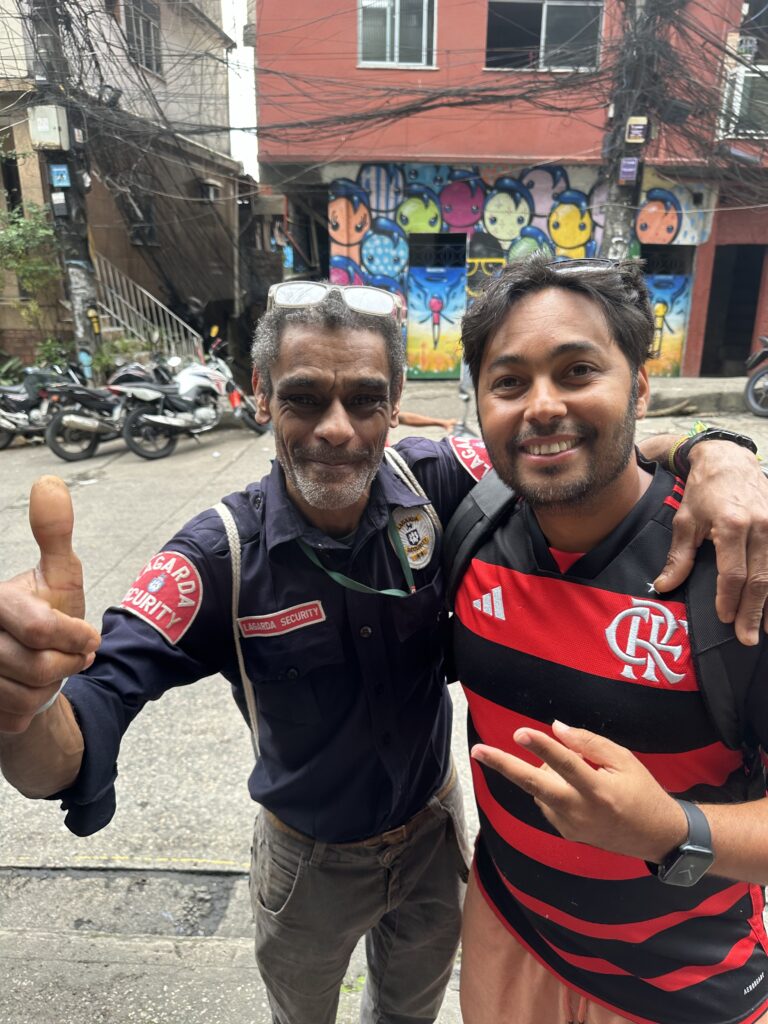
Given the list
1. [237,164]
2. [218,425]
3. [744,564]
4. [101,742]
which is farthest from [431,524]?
[237,164]

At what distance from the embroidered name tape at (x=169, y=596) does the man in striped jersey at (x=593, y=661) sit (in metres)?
0.52

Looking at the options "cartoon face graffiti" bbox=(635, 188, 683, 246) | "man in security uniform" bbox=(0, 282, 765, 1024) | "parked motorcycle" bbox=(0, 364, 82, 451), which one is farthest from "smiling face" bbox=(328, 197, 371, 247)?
"man in security uniform" bbox=(0, 282, 765, 1024)

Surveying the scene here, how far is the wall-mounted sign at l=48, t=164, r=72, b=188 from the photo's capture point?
859 cm

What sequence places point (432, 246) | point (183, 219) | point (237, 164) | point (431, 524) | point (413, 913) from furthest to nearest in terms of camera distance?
point (237, 164)
point (183, 219)
point (432, 246)
point (413, 913)
point (431, 524)

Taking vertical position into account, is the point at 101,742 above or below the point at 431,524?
below

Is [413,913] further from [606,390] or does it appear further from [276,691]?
[606,390]

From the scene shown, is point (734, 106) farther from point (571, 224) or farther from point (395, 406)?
point (395, 406)

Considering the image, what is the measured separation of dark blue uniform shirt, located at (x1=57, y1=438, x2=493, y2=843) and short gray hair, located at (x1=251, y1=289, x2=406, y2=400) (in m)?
0.23

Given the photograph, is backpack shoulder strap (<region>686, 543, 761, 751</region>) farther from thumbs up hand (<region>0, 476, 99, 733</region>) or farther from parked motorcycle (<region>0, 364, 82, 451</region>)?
parked motorcycle (<region>0, 364, 82, 451</region>)

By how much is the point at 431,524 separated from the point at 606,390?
1.63ft

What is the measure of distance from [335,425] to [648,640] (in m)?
0.70

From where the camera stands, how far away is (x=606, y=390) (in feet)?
3.86

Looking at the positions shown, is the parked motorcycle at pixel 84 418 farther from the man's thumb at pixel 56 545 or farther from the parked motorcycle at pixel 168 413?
the man's thumb at pixel 56 545

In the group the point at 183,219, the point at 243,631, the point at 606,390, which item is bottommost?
the point at 243,631
